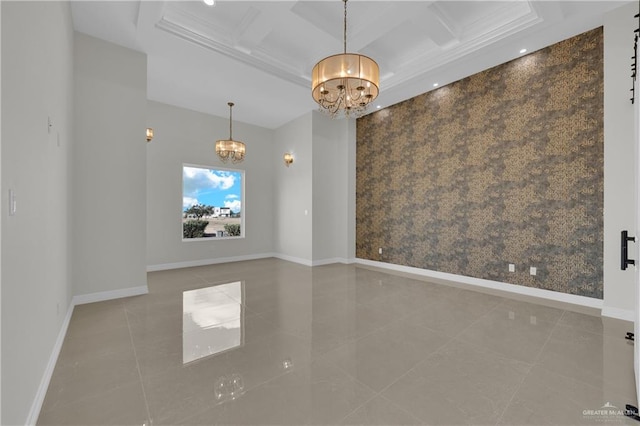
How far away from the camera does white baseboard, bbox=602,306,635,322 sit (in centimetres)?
307

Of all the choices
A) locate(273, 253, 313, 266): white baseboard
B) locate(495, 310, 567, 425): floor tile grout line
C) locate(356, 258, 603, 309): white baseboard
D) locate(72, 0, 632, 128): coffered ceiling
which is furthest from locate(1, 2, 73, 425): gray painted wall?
locate(356, 258, 603, 309): white baseboard

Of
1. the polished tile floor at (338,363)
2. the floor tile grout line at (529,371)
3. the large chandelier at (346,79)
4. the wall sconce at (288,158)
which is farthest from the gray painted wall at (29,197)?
the wall sconce at (288,158)

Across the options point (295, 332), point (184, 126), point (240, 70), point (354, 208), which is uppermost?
point (240, 70)

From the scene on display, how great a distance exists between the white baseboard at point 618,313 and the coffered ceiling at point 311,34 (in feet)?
11.9

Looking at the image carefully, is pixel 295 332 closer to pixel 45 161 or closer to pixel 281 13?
pixel 45 161

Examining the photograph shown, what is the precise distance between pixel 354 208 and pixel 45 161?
18.8 feet

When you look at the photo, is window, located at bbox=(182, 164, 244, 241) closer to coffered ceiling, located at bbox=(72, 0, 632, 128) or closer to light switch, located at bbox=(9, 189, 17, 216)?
coffered ceiling, located at bbox=(72, 0, 632, 128)

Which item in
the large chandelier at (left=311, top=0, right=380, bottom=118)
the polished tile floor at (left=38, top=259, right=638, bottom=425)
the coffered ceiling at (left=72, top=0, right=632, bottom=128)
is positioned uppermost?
the coffered ceiling at (left=72, top=0, right=632, bottom=128)

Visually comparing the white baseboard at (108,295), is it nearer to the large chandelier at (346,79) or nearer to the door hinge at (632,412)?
the large chandelier at (346,79)

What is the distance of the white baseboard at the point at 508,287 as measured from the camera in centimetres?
356

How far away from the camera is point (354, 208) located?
6895mm

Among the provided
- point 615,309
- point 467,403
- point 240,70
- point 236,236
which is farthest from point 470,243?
point 236,236

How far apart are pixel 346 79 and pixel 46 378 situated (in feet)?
12.2

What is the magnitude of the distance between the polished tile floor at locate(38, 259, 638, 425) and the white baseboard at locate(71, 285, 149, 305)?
0.55ft
